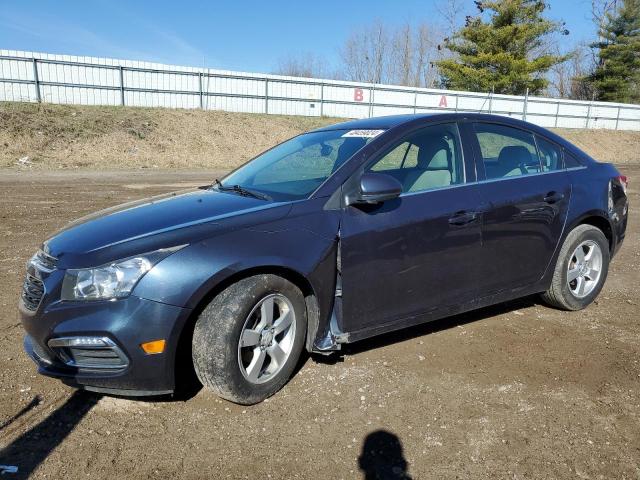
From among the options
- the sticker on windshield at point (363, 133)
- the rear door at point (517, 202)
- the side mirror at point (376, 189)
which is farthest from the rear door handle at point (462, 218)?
the sticker on windshield at point (363, 133)

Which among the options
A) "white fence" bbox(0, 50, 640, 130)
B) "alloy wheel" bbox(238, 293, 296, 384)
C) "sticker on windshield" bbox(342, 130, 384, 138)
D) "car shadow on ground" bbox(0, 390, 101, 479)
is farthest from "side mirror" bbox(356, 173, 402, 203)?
"white fence" bbox(0, 50, 640, 130)

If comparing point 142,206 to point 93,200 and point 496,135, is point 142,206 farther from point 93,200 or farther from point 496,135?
point 93,200

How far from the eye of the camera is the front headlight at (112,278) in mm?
2625

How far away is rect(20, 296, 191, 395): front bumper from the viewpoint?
8.57 feet

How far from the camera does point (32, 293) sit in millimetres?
2920

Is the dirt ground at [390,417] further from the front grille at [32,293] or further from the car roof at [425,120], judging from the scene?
the car roof at [425,120]

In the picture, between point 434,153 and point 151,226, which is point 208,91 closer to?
point 434,153

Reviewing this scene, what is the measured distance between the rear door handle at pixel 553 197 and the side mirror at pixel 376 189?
1.56 meters

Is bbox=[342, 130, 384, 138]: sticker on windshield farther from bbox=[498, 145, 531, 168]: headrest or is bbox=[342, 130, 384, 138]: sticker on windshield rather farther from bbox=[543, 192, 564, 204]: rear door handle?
bbox=[543, 192, 564, 204]: rear door handle

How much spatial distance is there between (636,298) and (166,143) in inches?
815

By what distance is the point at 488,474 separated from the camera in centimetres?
242

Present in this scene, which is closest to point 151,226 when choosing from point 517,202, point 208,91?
point 517,202

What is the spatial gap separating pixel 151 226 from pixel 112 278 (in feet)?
1.37

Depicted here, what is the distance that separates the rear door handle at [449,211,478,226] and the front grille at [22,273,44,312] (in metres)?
2.53
